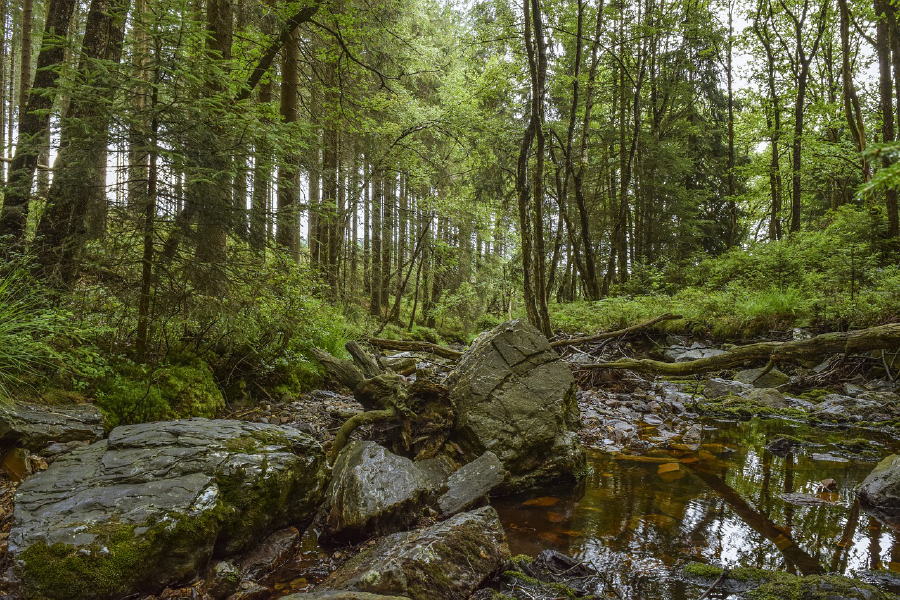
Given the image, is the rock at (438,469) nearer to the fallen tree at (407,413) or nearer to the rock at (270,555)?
the fallen tree at (407,413)

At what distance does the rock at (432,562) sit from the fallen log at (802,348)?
4.72 metres

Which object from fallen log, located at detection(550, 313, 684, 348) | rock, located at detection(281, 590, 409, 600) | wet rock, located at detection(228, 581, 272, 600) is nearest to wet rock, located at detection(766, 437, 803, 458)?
fallen log, located at detection(550, 313, 684, 348)

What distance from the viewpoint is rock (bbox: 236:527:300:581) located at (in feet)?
9.87

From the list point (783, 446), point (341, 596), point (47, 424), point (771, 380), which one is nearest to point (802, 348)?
point (783, 446)

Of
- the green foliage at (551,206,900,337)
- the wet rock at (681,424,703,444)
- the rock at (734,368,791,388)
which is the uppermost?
the green foliage at (551,206,900,337)

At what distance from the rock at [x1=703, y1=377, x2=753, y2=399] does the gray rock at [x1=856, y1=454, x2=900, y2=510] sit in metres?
4.20

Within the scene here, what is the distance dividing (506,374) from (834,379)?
6.90 meters

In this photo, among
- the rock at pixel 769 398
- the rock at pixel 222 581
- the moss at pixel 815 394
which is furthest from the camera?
the moss at pixel 815 394

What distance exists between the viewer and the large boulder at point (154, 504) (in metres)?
2.42

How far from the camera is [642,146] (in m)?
17.7

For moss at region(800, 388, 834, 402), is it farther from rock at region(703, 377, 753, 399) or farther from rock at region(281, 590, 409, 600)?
rock at region(281, 590, 409, 600)

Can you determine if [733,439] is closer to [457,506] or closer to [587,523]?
[587,523]

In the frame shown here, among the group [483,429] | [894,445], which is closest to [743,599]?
[483,429]

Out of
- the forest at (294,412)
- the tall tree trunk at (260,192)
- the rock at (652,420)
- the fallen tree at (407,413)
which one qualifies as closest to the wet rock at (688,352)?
the forest at (294,412)
